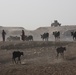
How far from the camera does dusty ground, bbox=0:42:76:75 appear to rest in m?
25.6

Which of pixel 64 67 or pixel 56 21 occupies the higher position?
pixel 56 21

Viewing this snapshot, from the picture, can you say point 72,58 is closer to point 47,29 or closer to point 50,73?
point 50,73

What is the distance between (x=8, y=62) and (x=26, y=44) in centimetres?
944

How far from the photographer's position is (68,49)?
37.0 meters

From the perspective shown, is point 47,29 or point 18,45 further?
point 47,29

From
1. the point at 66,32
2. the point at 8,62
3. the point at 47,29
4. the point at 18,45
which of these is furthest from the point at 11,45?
the point at 47,29

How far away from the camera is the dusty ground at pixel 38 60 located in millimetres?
→ 25641

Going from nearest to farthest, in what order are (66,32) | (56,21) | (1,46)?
(1,46) → (66,32) → (56,21)

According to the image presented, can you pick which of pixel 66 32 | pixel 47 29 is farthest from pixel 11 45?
pixel 47 29

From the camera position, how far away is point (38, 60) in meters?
32.0

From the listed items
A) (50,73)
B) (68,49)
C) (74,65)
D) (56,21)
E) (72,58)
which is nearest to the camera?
(50,73)

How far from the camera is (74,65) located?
1055 inches

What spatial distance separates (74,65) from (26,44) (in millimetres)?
16169

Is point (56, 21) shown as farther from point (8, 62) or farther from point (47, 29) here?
point (8, 62)
